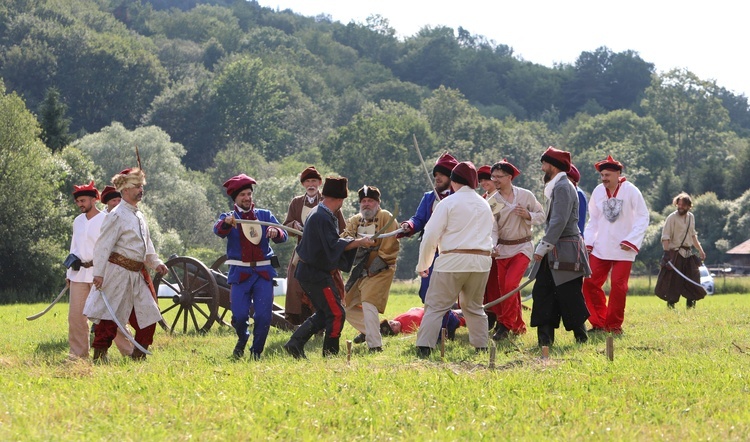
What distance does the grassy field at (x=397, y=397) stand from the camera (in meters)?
6.42

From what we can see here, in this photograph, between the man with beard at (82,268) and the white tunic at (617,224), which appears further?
the white tunic at (617,224)

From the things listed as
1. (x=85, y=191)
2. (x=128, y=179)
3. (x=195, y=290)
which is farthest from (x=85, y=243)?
(x=195, y=290)

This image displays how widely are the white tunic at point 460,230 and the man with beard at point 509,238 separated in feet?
5.37

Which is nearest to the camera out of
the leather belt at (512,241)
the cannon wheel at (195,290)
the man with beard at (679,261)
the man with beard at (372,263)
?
the man with beard at (372,263)

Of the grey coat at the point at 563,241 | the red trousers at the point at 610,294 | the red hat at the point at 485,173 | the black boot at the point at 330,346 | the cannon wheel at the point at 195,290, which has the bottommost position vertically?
the cannon wheel at the point at 195,290

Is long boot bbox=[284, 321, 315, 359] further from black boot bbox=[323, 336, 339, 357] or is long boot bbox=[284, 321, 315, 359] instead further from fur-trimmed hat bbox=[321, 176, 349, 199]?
fur-trimmed hat bbox=[321, 176, 349, 199]

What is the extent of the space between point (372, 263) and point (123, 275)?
2.41 m

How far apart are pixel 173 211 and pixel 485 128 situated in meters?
34.1

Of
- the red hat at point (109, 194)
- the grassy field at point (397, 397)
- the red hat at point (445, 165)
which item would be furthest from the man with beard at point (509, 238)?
the red hat at point (109, 194)

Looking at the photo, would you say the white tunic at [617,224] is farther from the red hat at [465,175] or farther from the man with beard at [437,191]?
the red hat at [465,175]

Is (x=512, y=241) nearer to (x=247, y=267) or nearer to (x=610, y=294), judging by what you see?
(x=610, y=294)

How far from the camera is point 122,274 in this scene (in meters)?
9.94

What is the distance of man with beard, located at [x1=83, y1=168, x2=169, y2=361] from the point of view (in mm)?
9867

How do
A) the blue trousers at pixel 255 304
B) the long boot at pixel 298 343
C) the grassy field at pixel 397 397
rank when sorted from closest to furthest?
the grassy field at pixel 397 397 → the long boot at pixel 298 343 → the blue trousers at pixel 255 304
